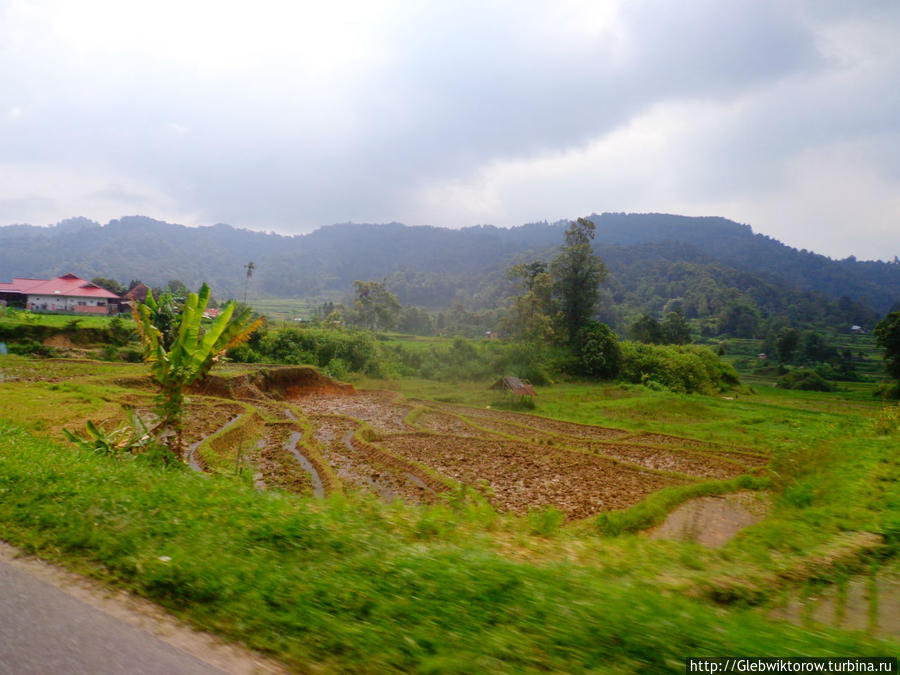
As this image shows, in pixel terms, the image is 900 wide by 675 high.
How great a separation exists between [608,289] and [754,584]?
89643mm

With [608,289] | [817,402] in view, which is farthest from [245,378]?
[608,289]

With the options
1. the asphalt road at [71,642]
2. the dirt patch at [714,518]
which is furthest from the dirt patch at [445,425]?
the asphalt road at [71,642]

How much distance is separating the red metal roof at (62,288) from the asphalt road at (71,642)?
171 ft

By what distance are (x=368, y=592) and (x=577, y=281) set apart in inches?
1660

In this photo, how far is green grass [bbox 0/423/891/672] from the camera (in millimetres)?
2463

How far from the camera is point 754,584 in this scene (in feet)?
12.1

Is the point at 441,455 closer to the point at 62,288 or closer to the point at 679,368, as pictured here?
the point at 679,368

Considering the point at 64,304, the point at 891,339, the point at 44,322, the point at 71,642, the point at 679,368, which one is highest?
the point at 891,339

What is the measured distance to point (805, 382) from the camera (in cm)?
3666

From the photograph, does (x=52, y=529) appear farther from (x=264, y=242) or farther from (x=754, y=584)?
(x=264, y=242)

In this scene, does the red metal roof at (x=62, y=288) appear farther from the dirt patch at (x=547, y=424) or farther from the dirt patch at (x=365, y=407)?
the dirt patch at (x=547, y=424)

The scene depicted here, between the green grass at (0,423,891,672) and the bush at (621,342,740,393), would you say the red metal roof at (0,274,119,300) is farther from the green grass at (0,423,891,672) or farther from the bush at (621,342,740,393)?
the green grass at (0,423,891,672)

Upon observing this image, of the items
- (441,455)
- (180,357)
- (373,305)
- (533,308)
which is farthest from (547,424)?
(373,305)

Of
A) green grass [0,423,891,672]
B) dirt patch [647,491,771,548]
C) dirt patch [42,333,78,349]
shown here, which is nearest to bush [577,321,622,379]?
dirt patch [647,491,771,548]
